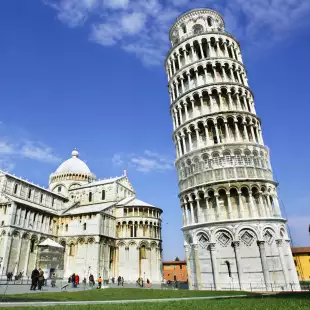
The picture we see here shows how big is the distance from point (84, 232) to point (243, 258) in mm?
27583

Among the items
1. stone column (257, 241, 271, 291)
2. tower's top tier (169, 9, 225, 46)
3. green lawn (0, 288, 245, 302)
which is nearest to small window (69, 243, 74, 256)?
green lawn (0, 288, 245, 302)

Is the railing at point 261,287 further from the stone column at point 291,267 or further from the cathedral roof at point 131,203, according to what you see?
the cathedral roof at point 131,203

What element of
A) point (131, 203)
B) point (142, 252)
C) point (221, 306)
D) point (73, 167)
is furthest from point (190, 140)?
point (73, 167)

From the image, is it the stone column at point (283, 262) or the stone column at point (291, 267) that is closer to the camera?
the stone column at point (283, 262)

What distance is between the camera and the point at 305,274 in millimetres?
47031

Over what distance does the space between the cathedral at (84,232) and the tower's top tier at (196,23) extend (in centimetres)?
2764

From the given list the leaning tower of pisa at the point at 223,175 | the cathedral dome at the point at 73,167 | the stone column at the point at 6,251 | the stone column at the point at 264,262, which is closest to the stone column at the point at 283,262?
the leaning tower of pisa at the point at 223,175

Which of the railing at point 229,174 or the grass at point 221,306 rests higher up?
the railing at point 229,174

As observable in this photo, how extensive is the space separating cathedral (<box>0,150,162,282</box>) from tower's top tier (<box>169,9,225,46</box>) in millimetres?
27636

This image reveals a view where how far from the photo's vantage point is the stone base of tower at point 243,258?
834 inches

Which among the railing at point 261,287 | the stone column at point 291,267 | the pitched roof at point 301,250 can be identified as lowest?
the railing at point 261,287

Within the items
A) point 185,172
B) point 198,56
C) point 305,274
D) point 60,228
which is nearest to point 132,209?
point 60,228

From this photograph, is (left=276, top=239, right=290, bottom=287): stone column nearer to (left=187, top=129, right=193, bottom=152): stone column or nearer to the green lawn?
the green lawn

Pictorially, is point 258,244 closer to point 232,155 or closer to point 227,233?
point 227,233
